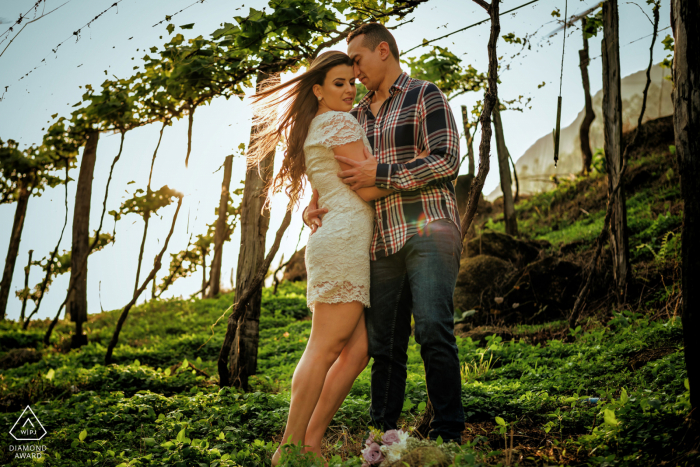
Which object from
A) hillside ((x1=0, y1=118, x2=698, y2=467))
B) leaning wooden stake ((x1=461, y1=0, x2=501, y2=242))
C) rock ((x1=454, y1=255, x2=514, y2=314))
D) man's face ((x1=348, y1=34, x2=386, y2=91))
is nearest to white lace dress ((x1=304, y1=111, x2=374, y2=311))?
man's face ((x1=348, y1=34, x2=386, y2=91))

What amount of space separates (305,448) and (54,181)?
42.5ft

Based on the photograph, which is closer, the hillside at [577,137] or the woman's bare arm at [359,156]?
the woman's bare arm at [359,156]

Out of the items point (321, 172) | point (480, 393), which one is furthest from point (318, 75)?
point (480, 393)

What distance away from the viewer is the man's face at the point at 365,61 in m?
2.70

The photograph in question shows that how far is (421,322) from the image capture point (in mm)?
2262

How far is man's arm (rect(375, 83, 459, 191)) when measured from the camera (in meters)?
2.36

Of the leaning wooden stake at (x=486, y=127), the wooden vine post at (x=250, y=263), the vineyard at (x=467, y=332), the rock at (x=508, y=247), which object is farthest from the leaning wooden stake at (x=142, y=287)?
the rock at (x=508, y=247)

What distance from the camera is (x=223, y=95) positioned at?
215 inches

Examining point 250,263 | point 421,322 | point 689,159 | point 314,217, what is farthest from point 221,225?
point 689,159

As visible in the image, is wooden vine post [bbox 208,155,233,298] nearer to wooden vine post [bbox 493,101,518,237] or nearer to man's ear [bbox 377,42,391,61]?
wooden vine post [bbox 493,101,518,237]

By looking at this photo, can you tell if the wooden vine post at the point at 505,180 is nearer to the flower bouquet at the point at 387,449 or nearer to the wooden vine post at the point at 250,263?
the wooden vine post at the point at 250,263

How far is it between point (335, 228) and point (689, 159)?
162cm

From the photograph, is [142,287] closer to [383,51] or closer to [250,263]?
[250,263]

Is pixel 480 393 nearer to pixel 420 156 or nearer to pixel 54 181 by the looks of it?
pixel 420 156
